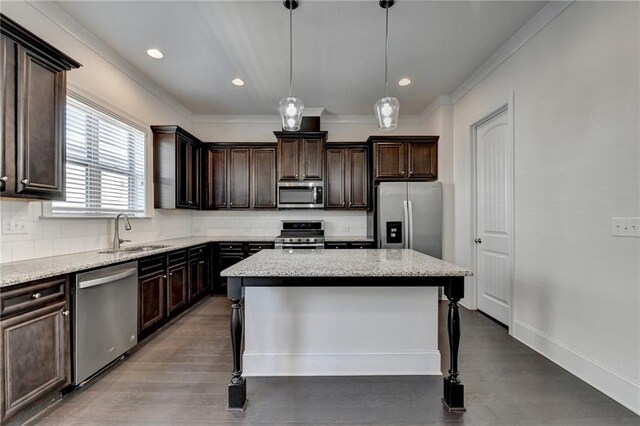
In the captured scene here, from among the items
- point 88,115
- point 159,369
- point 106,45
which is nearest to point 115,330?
point 159,369

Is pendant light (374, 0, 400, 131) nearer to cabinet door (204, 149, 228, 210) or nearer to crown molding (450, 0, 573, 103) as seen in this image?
crown molding (450, 0, 573, 103)

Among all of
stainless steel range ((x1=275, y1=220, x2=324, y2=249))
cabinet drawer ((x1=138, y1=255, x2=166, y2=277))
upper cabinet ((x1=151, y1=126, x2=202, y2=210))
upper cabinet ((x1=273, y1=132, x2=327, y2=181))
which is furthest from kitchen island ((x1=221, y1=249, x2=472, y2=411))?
upper cabinet ((x1=273, y1=132, x2=327, y2=181))

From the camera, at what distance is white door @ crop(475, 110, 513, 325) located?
318 cm

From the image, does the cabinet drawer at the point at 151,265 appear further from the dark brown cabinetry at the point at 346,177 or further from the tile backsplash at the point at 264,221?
the dark brown cabinetry at the point at 346,177

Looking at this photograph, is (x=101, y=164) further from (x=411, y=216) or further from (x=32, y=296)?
(x=411, y=216)

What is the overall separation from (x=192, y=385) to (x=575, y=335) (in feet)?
9.42

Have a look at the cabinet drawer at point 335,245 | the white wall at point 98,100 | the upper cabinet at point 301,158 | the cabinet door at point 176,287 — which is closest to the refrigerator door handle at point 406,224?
the cabinet drawer at point 335,245

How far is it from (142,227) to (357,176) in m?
3.09

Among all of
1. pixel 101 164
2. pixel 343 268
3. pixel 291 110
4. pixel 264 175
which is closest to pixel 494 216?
pixel 343 268

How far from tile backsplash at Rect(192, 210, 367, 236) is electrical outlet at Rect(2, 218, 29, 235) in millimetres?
2892

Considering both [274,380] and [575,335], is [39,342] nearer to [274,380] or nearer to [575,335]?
[274,380]

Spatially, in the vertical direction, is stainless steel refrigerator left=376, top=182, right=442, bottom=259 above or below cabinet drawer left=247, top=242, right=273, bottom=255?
above

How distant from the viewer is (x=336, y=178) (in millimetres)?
4746

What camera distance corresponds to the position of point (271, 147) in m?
4.77
